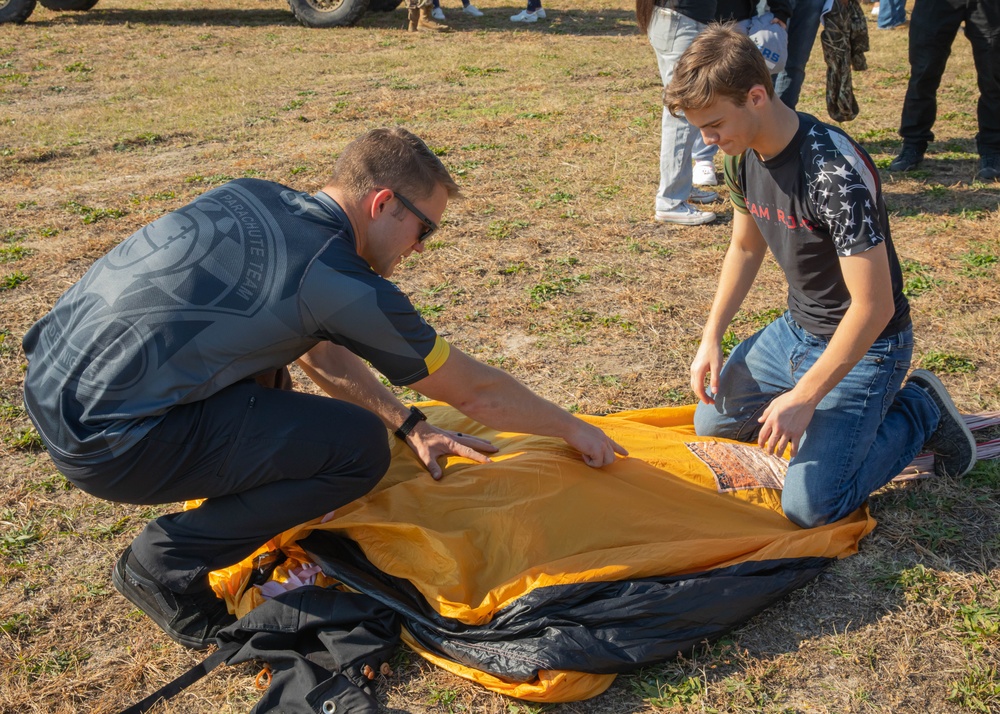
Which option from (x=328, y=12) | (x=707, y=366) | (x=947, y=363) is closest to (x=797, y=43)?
(x=947, y=363)

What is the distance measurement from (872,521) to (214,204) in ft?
7.51

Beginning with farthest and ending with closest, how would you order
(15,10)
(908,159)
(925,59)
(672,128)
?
(15,10) < (908,159) < (925,59) < (672,128)

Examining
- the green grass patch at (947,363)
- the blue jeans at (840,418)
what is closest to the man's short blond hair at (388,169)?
the blue jeans at (840,418)

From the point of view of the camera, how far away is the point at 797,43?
5906mm

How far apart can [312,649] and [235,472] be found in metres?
0.55

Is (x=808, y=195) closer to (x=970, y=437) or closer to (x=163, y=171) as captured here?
(x=970, y=437)

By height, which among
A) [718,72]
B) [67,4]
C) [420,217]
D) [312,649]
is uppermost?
[67,4]

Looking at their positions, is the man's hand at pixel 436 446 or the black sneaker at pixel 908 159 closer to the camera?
the man's hand at pixel 436 446

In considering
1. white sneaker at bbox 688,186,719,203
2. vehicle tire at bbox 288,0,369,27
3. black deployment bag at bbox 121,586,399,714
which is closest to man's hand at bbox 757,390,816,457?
black deployment bag at bbox 121,586,399,714

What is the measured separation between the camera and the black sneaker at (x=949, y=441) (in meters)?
3.10

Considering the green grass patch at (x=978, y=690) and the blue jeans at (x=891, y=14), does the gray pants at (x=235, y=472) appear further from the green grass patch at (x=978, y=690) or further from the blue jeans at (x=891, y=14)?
the blue jeans at (x=891, y=14)

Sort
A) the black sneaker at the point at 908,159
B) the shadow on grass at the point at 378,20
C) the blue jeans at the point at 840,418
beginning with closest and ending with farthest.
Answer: the blue jeans at the point at 840,418
the black sneaker at the point at 908,159
the shadow on grass at the point at 378,20

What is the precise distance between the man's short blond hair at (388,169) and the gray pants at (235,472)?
63 cm

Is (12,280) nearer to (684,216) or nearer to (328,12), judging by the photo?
(684,216)
